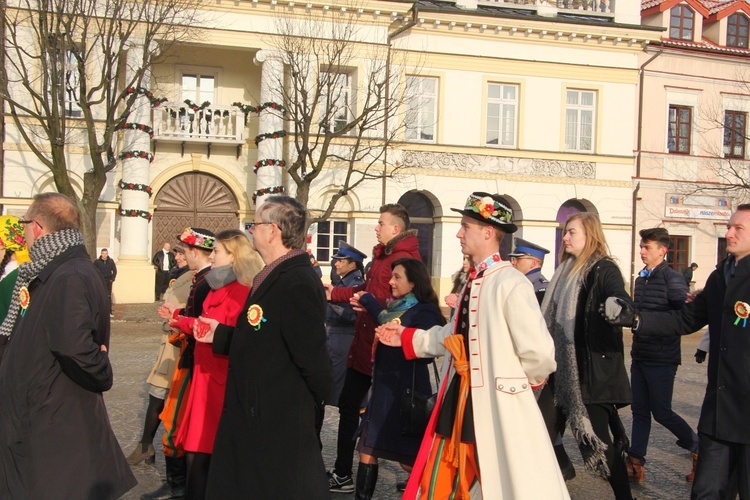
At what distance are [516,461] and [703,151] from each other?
2833 centimetres

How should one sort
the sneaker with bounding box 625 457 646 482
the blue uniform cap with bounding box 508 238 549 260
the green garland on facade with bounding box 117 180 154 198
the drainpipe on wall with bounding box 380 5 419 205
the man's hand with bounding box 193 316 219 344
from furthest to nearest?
the drainpipe on wall with bounding box 380 5 419 205 < the green garland on facade with bounding box 117 180 154 198 < the blue uniform cap with bounding box 508 238 549 260 < the sneaker with bounding box 625 457 646 482 < the man's hand with bounding box 193 316 219 344

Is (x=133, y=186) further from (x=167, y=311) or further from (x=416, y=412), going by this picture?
(x=416, y=412)

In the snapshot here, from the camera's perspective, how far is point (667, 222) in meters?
28.8

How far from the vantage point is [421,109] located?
2583 centimetres

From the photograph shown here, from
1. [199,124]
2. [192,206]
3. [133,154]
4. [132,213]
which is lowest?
[132,213]

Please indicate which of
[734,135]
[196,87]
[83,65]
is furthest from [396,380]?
[734,135]

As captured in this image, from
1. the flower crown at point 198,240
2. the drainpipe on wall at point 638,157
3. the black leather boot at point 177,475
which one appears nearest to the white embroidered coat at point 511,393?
the flower crown at point 198,240

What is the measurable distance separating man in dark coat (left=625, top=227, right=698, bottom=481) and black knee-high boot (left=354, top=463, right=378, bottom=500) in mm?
2524

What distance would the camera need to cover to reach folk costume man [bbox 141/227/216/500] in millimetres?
5625

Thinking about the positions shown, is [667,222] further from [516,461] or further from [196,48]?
[516,461]

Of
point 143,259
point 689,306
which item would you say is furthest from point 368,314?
point 143,259

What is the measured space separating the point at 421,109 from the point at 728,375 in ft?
71.3

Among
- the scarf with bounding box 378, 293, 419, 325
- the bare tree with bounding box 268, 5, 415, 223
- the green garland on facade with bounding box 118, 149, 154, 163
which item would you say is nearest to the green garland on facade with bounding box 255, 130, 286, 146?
the bare tree with bounding box 268, 5, 415, 223

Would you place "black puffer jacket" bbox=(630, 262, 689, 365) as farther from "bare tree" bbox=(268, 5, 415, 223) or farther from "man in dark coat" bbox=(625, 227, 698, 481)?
"bare tree" bbox=(268, 5, 415, 223)
